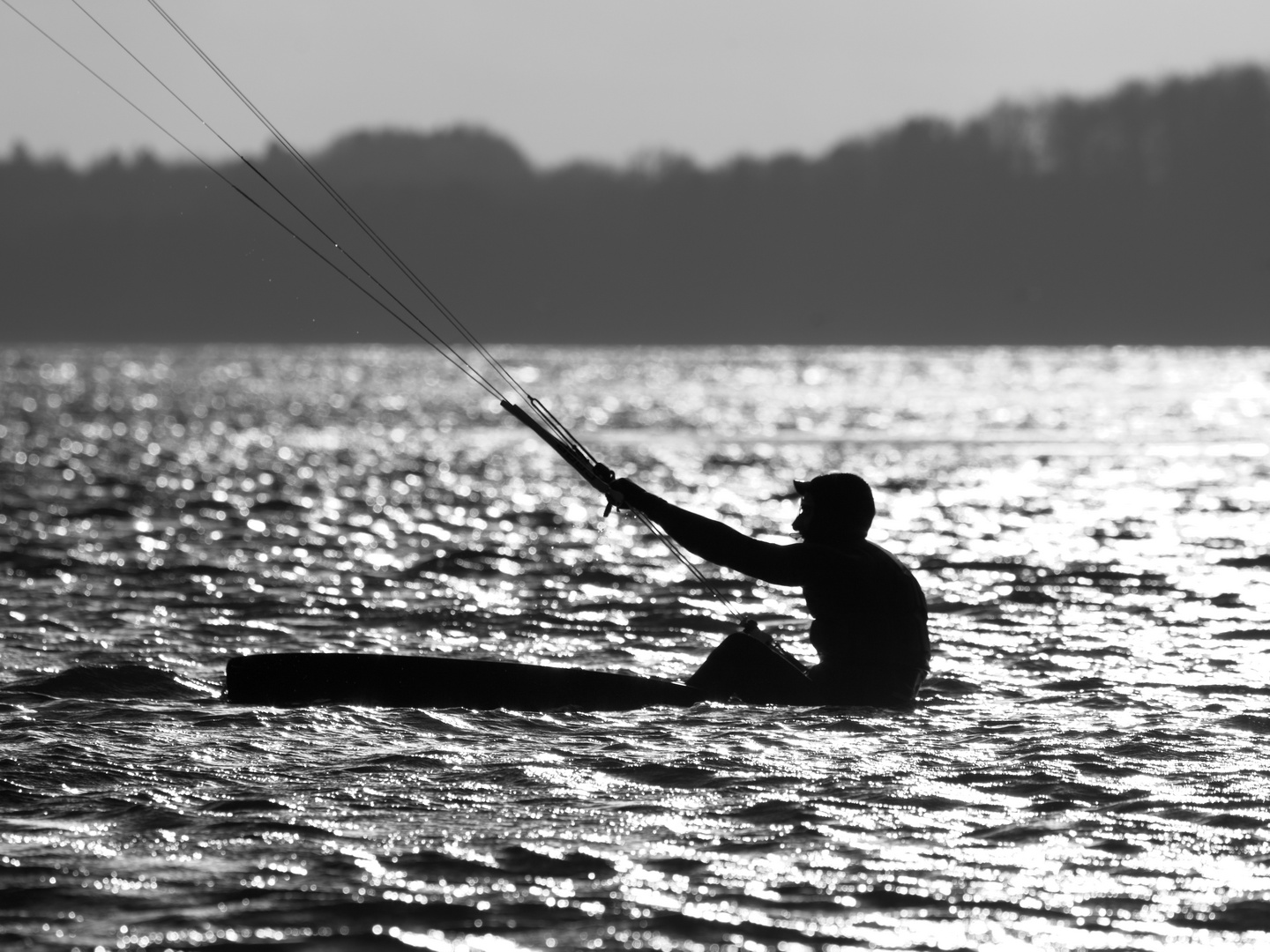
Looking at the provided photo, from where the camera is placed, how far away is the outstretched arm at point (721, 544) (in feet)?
35.4

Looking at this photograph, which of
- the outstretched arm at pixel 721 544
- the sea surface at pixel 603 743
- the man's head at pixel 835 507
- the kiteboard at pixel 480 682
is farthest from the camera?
the kiteboard at pixel 480 682

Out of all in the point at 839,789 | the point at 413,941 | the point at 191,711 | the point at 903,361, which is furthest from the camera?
the point at 903,361

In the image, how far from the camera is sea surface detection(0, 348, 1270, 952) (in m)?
7.19

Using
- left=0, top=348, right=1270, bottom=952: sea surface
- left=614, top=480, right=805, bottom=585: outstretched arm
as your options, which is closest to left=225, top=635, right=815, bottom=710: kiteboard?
left=0, top=348, right=1270, bottom=952: sea surface

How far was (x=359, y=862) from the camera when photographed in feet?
→ 25.6

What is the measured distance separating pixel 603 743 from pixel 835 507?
203 centimetres

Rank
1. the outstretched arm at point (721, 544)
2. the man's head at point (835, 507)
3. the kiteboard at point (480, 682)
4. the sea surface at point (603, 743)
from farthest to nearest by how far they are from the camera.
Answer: the kiteboard at point (480, 682) → the man's head at point (835, 507) → the outstretched arm at point (721, 544) → the sea surface at point (603, 743)

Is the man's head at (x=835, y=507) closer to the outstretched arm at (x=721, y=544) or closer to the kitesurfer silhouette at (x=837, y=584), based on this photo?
the kitesurfer silhouette at (x=837, y=584)

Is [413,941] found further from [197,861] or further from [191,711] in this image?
[191,711]

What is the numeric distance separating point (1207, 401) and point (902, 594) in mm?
72800

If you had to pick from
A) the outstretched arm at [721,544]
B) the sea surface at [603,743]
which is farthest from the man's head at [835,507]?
the sea surface at [603,743]

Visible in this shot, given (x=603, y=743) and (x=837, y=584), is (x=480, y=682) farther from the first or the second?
(x=837, y=584)

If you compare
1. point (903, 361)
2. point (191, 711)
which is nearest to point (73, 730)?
point (191, 711)

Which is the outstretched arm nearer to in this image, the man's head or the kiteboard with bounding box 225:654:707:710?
the man's head
